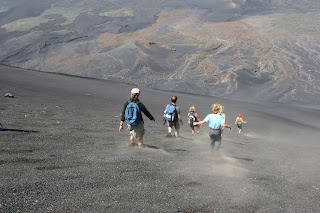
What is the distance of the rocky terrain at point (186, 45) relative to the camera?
42062mm

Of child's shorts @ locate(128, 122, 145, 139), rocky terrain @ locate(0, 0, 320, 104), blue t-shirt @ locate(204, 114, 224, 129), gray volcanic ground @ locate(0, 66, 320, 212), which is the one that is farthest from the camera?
rocky terrain @ locate(0, 0, 320, 104)

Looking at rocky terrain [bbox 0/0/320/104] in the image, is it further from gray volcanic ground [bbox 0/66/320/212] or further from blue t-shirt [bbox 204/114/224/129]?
blue t-shirt [bbox 204/114/224/129]

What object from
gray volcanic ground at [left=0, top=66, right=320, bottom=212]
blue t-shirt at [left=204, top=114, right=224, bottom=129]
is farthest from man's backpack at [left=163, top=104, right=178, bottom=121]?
blue t-shirt at [left=204, top=114, right=224, bottom=129]

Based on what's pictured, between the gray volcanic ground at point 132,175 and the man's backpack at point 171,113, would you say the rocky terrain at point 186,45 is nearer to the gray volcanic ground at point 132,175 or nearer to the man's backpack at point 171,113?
the man's backpack at point 171,113

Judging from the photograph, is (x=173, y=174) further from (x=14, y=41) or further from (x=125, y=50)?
(x=14, y=41)

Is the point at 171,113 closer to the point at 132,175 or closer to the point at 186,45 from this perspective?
the point at 132,175

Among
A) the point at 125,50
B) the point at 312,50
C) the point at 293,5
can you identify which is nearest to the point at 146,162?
the point at 125,50

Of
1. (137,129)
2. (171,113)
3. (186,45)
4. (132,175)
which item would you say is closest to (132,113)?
(137,129)

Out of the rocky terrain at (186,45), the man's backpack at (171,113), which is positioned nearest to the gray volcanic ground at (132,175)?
the man's backpack at (171,113)

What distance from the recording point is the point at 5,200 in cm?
474

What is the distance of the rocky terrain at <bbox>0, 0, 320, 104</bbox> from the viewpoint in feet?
138

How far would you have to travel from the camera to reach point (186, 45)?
52656mm

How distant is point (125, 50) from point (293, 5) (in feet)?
144

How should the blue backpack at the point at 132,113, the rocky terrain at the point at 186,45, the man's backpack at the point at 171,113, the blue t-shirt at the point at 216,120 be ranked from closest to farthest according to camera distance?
the blue backpack at the point at 132,113 → the blue t-shirt at the point at 216,120 → the man's backpack at the point at 171,113 → the rocky terrain at the point at 186,45
